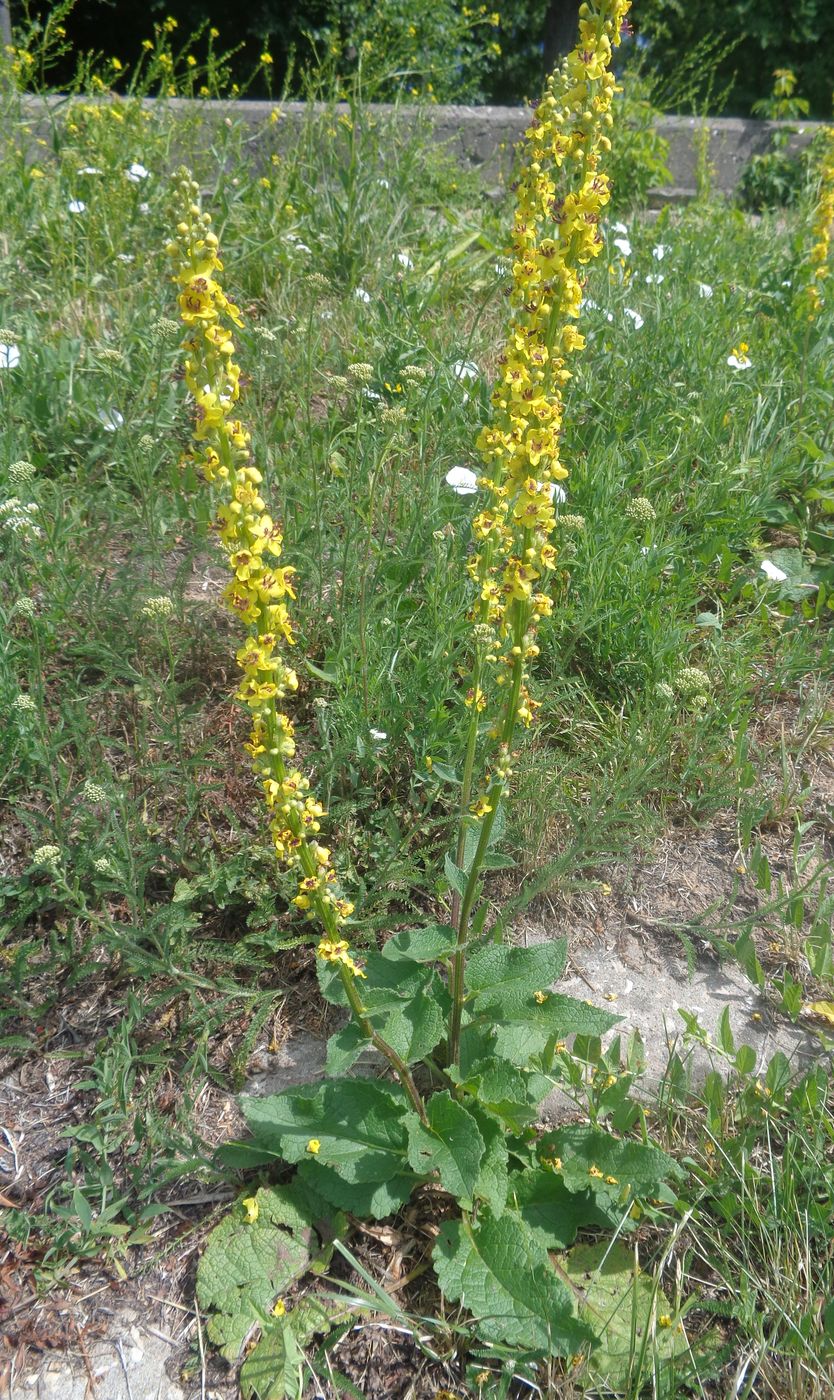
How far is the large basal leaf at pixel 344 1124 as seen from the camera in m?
1.80

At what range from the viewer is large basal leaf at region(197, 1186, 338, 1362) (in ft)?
5.98

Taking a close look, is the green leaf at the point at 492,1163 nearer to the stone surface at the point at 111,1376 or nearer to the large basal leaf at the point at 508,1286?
the large basal leaf at the point at 508,1286

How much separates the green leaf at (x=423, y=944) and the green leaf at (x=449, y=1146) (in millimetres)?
261

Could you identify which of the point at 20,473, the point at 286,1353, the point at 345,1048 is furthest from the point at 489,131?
the point at 286,1353

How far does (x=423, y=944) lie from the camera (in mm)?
1935

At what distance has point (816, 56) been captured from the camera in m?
14.5

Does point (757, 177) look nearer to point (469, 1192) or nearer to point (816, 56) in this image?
point (469, 1192)

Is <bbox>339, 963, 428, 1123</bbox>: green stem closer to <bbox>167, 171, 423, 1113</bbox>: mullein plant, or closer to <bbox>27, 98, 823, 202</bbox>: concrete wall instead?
<bbox>167, 171, 423, 1113</bbox>: mullein plant

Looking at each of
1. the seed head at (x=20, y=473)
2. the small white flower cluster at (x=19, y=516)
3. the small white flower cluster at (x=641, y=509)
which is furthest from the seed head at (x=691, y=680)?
the seed head at (x=20, y=473)

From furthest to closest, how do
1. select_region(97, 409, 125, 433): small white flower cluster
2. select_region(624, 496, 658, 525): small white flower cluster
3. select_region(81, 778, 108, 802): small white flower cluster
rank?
select_region(97, 409, 125, 433): small white flower cluster → select_region(624, 496, 658, 525): small white flower cluster → select_region(81, 778, 108, 802): small white flower cluster

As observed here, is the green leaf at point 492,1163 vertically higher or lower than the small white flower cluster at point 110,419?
lower

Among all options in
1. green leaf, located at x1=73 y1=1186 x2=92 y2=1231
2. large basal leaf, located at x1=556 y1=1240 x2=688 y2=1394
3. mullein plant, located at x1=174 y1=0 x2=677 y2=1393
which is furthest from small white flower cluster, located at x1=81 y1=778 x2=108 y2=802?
large basal leaf, located at x1=556 y1=1240 x2=688 y2=1394

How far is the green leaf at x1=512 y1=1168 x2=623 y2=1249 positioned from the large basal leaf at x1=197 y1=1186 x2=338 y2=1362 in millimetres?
374

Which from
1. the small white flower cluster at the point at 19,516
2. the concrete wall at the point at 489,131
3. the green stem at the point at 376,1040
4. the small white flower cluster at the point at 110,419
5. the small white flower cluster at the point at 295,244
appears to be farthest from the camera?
the concrete wall at the point at 489,131
